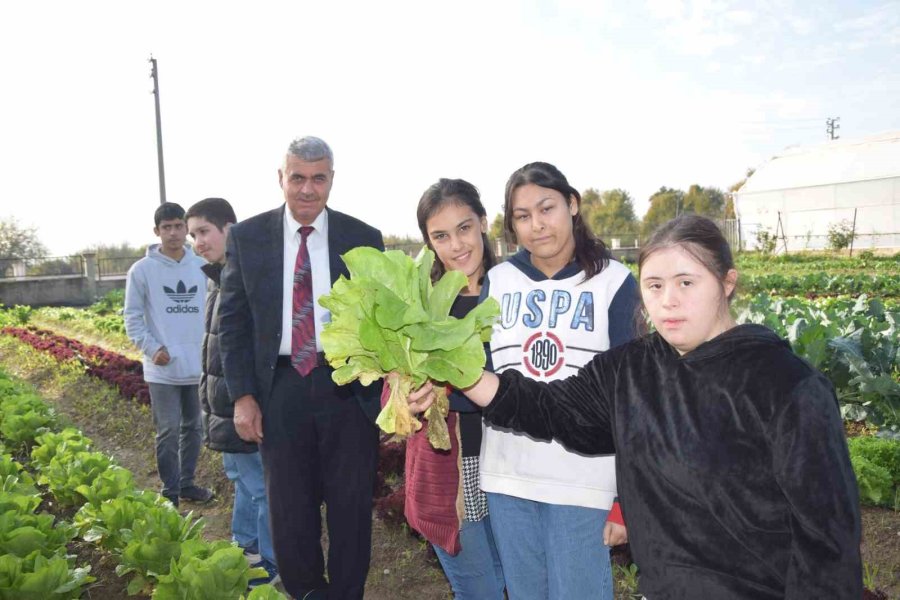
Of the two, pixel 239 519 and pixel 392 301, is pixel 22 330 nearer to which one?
pixel 239 519

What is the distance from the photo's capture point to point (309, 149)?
303 cm

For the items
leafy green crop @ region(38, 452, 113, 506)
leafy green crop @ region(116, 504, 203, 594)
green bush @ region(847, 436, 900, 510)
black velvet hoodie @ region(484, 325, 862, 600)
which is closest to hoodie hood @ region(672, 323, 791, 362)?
black velvet hoodie @ region(484, 325, 862, 600)

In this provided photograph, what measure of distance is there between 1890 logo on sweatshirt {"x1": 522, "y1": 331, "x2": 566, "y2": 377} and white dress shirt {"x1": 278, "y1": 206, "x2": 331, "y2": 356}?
44.8 inches

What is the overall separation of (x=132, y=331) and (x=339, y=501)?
268 centimetres

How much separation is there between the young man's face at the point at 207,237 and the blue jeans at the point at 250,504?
121 cm

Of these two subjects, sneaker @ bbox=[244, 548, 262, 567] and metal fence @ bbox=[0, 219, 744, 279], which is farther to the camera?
metal fence @ bbox=[0, 219, 744, 279]

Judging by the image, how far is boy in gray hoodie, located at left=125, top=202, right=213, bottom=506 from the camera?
15.9 feet

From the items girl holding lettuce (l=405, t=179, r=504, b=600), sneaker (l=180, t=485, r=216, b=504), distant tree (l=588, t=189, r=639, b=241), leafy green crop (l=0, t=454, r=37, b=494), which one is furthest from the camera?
distant tree (l=588, t=189, r=639, b=241)

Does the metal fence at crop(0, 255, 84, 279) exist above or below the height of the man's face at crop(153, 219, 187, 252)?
above

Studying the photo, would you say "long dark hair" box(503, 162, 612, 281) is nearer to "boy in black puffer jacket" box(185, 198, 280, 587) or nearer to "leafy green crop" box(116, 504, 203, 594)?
"boy in black puffer jacket" box(185, 198, 280, 587)

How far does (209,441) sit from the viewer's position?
3623 mm

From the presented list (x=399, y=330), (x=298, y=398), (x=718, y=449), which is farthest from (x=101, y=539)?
(x=718, y=449)

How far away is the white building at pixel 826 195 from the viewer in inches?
1286

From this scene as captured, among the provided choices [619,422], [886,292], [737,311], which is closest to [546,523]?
[619,422]
